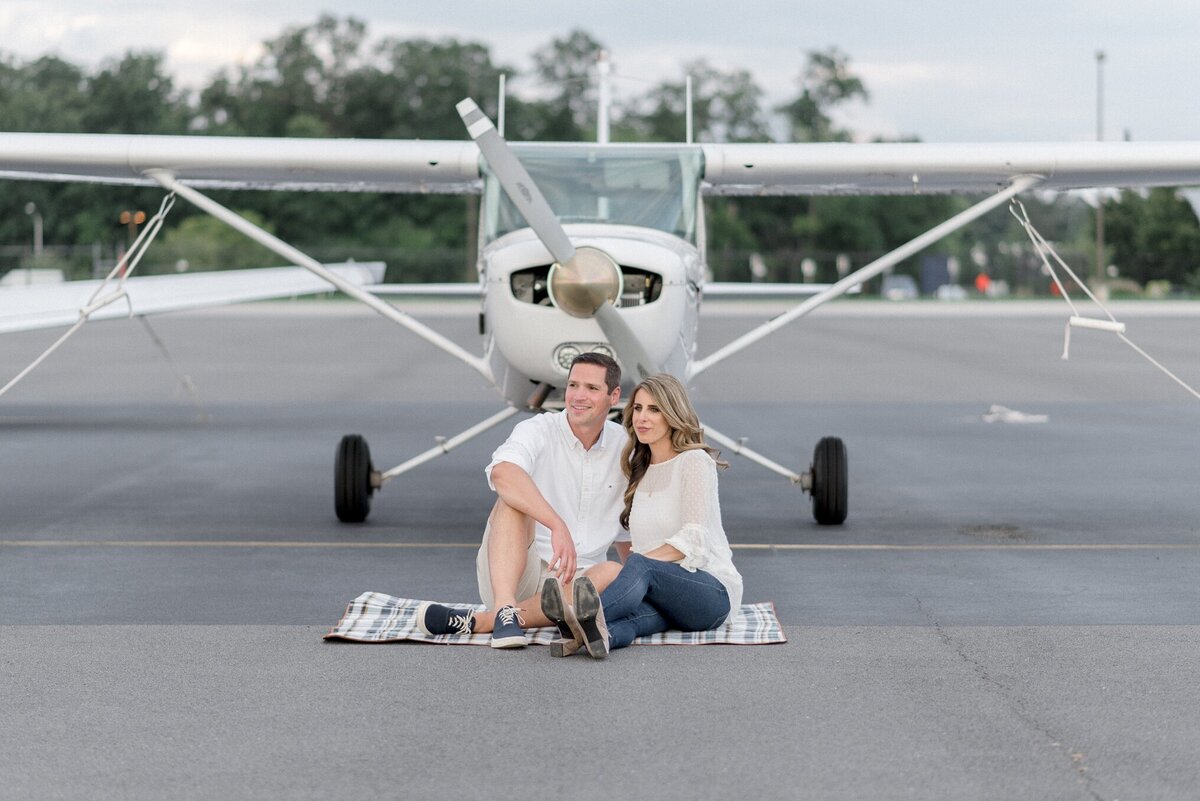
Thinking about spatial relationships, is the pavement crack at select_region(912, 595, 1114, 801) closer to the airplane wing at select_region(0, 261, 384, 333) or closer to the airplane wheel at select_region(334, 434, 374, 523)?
the airplane wheel at select_region(334, 434, 374, 523)

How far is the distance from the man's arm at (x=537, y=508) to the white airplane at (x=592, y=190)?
1855mm

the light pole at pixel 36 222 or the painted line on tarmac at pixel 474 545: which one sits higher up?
the light pole at pixel 36 222

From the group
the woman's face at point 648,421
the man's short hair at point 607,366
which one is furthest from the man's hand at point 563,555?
the man's short hair at point 607,366

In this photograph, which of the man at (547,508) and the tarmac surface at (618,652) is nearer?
the tarmac surface at (618,652)

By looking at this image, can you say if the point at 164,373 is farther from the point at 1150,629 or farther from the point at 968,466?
the point at 1150,629

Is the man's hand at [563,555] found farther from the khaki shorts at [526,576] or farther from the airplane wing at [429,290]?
the airplane wing at [429,290]

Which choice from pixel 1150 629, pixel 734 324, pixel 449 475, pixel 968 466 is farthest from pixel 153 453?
pixel 734 324

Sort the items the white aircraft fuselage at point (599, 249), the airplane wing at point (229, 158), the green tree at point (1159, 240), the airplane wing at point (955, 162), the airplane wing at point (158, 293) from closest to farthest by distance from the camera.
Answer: the white aircraft fuselage at point (599, 249) → the airplane wing at point (229, 158) → the airplane wing at point (955, 162) → the airplane wing at point (158, 293) → the green tree at point (1159, 240)

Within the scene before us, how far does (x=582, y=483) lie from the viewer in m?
6.19

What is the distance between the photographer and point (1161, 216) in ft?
234

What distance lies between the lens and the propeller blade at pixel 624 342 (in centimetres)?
763

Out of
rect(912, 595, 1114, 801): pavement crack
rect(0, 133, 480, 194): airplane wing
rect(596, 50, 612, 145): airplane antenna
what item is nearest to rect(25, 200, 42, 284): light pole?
rect(596, 50, 612, 145): airplane antenna

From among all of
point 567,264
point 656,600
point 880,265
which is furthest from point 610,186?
point 656,600

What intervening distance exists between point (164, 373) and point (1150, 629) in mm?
17911
